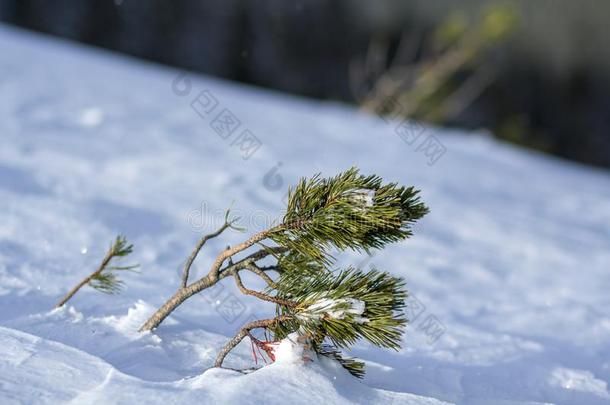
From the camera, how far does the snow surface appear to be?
2104 mm

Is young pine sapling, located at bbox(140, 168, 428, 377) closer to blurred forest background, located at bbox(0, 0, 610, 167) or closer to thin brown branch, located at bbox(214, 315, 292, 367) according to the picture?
thin brown branch, located at bbox(214, 315, 292, 367)

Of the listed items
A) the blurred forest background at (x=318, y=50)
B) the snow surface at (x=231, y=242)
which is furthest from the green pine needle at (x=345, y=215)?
the blurred forest background at (x=318, y=50)

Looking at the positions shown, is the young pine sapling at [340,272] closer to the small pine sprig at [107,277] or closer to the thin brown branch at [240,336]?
the thin brown branch at [240,336]

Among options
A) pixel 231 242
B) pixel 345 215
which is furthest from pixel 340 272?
pixel 231 242

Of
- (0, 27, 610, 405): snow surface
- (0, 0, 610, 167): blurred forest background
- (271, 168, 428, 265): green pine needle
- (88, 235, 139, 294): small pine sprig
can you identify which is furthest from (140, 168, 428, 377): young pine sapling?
(0, 0, 610, 167): blurred forest background

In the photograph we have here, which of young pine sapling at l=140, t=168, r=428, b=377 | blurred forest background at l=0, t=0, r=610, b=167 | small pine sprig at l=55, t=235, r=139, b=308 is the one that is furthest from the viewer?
blurred forest background at l=0, t=0, r=610, b=167

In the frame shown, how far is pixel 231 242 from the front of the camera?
3.94 metres

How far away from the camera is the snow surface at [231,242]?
2104 mm

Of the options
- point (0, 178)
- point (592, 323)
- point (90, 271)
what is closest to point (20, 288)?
point (90, 271)

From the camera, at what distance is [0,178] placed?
13.5 ft

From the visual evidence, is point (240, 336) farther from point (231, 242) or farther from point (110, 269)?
point (231, 242)

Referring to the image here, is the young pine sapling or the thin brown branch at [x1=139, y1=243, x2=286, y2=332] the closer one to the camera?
the young pine sapling

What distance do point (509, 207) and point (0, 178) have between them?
3999 millimetres

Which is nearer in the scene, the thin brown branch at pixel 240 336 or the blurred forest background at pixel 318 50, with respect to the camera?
the thin brown branch at pixel 240 336
